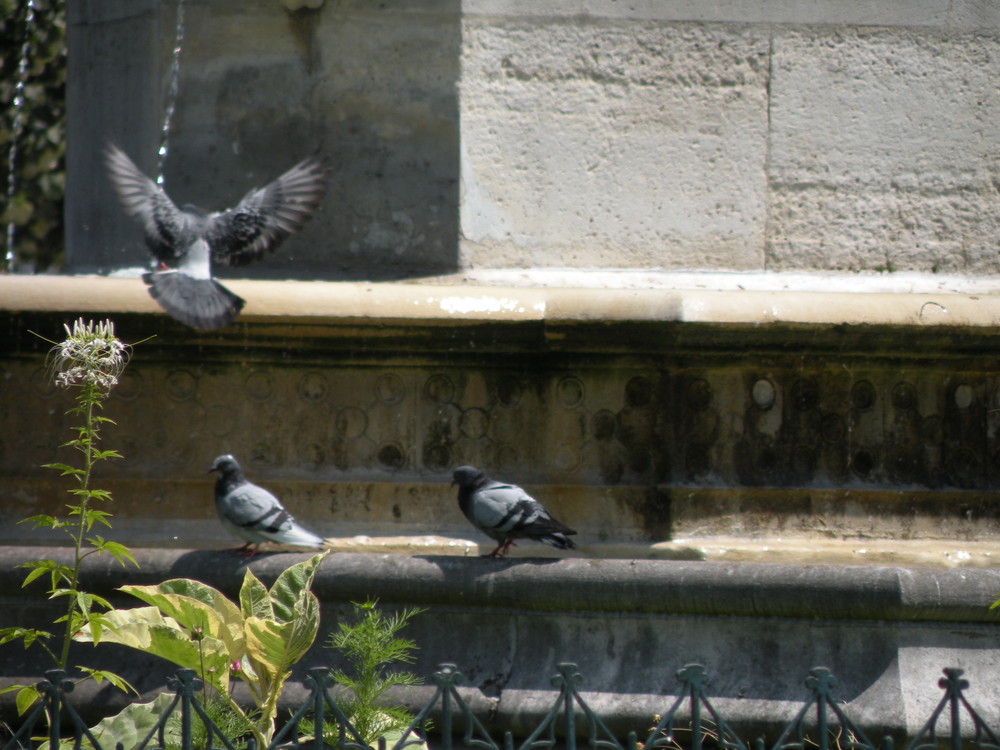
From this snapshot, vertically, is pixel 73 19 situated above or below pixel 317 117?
above

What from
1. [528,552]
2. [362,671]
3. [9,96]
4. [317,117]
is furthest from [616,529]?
[9,96]

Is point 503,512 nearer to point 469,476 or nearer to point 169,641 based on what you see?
point 469,476

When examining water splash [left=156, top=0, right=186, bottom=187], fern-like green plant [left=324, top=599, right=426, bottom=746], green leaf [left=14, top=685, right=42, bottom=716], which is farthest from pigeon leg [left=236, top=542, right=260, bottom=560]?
water splash [left=156, top=0, right=186, bottom=187]

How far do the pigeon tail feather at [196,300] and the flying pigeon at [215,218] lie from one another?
15cm

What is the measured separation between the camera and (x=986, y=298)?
4457 millimetres

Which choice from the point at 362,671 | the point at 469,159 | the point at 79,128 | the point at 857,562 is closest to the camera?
the point at 362,671

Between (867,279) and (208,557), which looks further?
(867,279)

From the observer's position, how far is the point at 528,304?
432 centimetres

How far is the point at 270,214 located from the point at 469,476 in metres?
1.30

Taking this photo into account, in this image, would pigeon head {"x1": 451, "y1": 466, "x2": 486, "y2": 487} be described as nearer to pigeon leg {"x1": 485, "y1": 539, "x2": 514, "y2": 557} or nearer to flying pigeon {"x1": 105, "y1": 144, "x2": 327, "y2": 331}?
pigeon leg {"x1": 485, "y1": 539, "x2": 514, "y2": 557}

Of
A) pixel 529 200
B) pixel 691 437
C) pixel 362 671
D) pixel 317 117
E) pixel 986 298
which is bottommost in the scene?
pixel 362 671

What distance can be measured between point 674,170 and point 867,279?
84 cm

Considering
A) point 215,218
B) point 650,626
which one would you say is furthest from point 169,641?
point 215,218

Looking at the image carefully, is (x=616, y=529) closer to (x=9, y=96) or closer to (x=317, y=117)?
(x=317, y=117)
